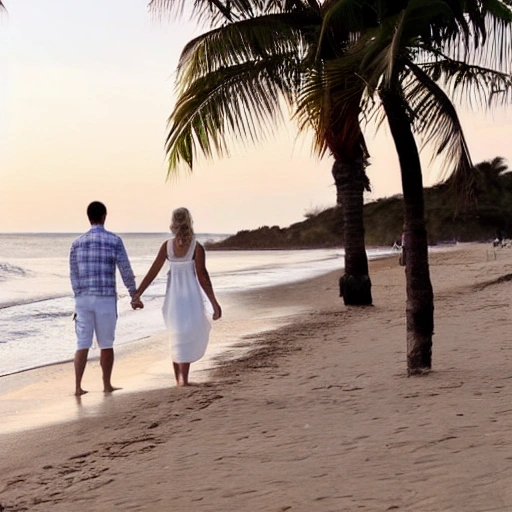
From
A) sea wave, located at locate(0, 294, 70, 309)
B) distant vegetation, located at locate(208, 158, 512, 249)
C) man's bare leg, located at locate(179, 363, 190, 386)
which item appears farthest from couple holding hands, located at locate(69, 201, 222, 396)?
distant vegetation, located at locate(208, 158, 512, 249)

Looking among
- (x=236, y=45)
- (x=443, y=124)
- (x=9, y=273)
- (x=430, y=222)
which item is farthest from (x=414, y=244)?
(x=430, y=222)

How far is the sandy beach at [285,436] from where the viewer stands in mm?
4090

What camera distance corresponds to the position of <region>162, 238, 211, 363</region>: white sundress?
23.5 ft

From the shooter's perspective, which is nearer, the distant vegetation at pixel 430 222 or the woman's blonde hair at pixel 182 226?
the woman's blonde hair at pixel 182 226

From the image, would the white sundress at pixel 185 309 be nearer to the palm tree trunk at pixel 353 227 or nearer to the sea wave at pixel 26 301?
the palm tree trunk at pixel 353 227

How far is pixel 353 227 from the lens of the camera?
1416cm

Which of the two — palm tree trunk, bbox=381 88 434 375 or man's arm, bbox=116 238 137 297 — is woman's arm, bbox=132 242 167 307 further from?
palm tree trunk, bbox=381 88 434 375

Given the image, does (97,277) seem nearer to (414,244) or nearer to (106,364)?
(106,364)

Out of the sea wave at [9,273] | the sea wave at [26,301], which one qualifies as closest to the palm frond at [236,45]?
the sea wave at [26,301]

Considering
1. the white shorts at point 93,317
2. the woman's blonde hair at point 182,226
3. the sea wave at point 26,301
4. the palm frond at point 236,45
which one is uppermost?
the palm frond at point 236,45

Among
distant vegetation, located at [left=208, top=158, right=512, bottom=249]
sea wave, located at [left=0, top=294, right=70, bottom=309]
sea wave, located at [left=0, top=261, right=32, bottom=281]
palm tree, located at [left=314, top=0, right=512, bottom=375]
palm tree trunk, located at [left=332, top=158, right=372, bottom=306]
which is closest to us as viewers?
palm tree, located at [left=314, top=0, right=512, bottom=375]

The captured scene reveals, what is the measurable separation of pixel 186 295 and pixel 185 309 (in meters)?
0.13

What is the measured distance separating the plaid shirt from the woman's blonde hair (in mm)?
504

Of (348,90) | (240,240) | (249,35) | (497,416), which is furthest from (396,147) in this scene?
(240,240)
